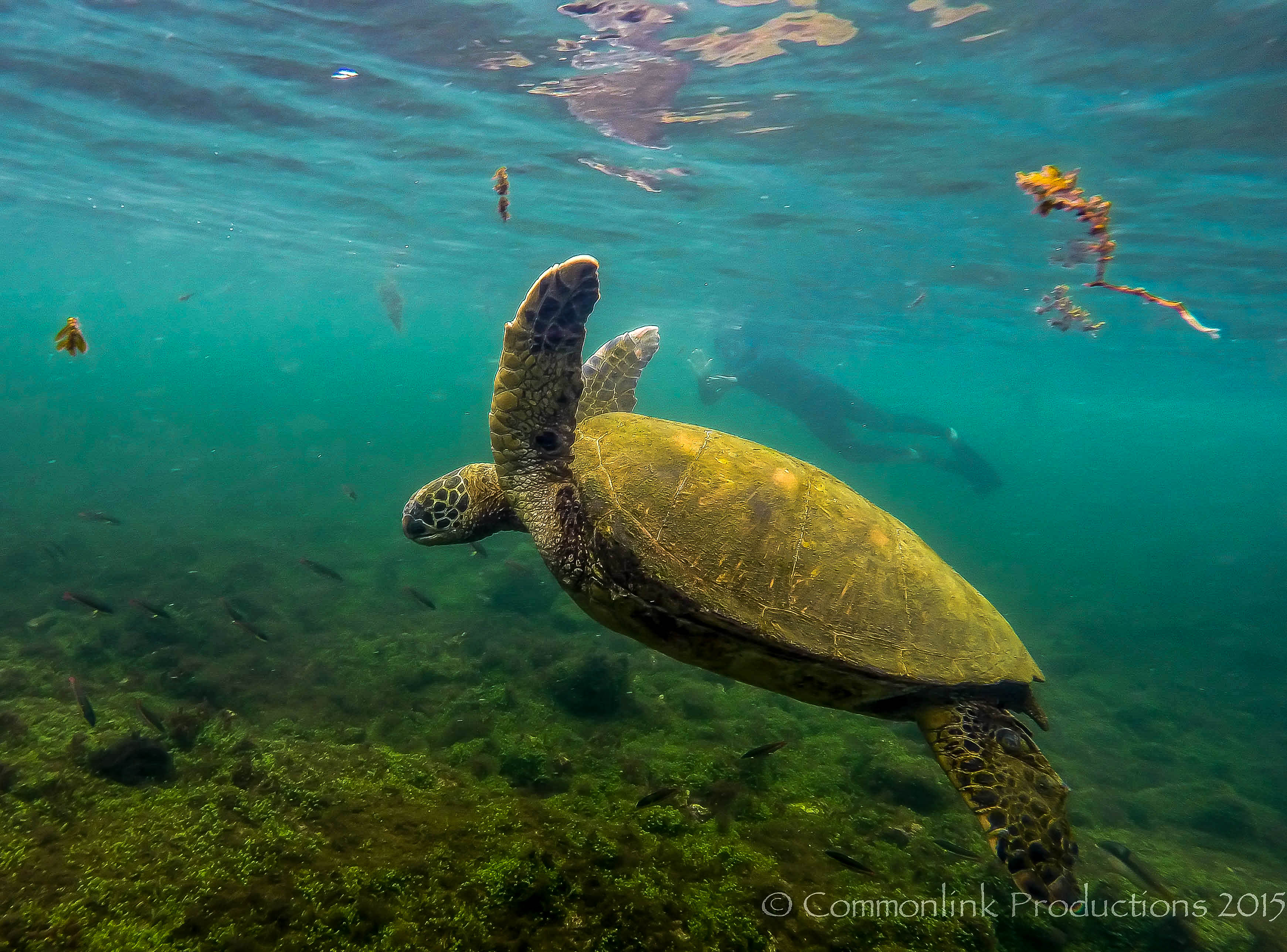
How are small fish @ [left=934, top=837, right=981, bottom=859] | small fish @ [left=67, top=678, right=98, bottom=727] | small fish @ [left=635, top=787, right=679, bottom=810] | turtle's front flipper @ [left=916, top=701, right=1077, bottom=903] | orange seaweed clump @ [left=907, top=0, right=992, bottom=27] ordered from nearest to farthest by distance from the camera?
turtle's front flipper @ [left=916, top=701, right=1077, bottom=903], small fish @ [left=635, top=787, right=679, bottom=810], small fish @ [left=934, top=837, right=981, bottom=859], small fish @ [left=67, top=678, right=98, bottom=727], orange seaweed clump @ [left=907, top=0, right=992, bottom=27]

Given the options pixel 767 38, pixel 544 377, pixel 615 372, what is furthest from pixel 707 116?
pixel 544 377

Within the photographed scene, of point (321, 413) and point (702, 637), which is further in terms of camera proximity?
point (321, 413)

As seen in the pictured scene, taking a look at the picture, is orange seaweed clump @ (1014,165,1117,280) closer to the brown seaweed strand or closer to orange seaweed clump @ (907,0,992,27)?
the brown seaweed strand

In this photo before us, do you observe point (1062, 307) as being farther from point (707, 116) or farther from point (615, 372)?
point (615, 372)

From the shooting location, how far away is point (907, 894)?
385 centimetres

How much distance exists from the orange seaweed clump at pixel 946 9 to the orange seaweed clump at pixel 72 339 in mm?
11317

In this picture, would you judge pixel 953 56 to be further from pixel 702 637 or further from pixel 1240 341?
pixel 1240 341

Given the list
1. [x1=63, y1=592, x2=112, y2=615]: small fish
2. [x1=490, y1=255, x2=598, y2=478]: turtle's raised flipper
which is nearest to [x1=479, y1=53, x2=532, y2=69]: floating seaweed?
[x1=490, y1=255, x2=598, y2=478]: turtle's raised flipper

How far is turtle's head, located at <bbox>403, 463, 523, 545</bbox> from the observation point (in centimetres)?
518

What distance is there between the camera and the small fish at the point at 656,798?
169 inches

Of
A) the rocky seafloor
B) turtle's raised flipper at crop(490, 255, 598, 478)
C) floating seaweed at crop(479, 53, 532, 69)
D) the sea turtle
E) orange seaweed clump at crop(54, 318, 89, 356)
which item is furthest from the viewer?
floating seaweed at crop(479, 53, 532, 69)

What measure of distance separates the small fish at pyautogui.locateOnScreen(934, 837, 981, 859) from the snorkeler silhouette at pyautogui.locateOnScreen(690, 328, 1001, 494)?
846 inches

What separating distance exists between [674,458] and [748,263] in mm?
21318

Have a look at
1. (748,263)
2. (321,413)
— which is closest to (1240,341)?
(748,263)
